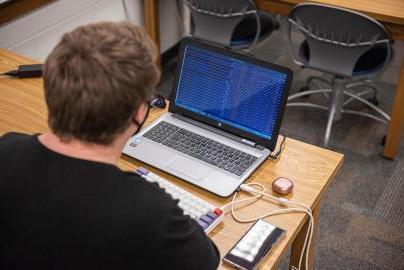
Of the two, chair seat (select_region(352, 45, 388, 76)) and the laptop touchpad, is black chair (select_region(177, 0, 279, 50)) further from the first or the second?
the laptop touchpad

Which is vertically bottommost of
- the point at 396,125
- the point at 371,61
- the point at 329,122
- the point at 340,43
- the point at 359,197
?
the point at 359,197

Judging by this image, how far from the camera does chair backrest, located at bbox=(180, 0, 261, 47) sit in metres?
2.51

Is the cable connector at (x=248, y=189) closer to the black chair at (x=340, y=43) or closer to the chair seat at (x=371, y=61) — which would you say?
the black chair at (x=340, y=43)

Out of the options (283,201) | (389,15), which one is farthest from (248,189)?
(389,15)

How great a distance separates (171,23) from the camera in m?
3.43

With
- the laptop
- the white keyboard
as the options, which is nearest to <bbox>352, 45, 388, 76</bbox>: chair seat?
the laptop

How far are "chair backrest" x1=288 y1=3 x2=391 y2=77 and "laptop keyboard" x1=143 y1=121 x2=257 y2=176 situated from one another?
1.10 m

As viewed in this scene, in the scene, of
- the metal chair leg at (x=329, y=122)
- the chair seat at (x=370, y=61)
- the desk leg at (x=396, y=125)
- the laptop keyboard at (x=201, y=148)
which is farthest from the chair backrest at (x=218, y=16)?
the laptop keyboard at (x=201, y=148)

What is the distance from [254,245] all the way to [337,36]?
1.45 metres

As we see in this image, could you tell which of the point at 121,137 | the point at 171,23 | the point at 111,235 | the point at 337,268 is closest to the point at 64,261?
the point at 111,235

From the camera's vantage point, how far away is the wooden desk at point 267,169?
1181mm

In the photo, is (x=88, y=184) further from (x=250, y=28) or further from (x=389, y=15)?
(x=250, y=28)

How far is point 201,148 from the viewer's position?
1406mm

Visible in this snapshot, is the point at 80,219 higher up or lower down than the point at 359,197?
higher up
